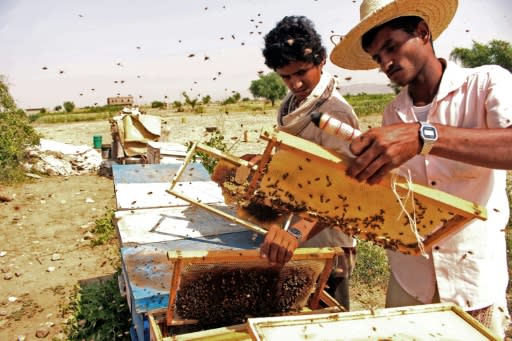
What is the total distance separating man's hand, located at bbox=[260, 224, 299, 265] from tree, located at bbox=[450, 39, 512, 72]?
64.8 m

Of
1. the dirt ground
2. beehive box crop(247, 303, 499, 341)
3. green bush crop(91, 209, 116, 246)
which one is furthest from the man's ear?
green bush crop(91, 209, 116, 246)

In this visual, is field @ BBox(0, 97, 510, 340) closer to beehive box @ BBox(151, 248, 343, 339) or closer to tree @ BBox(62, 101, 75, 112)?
beehive box @ BBox(151, 248, 343, 339)

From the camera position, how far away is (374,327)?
5.31 feet

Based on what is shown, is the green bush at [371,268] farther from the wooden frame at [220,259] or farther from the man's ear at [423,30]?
the man's ear at [423,30]

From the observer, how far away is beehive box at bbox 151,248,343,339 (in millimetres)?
2156

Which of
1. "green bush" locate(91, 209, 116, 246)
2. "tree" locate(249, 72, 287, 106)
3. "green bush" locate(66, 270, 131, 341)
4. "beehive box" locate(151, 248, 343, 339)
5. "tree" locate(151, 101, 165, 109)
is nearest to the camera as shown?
"beehive box" locate(151, 248, 343, 339)

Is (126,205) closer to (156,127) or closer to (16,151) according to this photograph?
(156,127)

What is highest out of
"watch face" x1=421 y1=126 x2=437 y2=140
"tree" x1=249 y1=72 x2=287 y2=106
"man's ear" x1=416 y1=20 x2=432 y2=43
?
"tree" x1=249 y1=72 x2=287 y2=106

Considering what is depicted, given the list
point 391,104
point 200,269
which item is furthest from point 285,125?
point 200,269

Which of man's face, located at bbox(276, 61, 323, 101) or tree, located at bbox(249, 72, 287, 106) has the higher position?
tree, located at bbox(249, 72, 287, 106)

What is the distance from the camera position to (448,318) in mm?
1739

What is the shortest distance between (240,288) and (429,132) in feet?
4.31

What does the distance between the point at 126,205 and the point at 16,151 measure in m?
9.17

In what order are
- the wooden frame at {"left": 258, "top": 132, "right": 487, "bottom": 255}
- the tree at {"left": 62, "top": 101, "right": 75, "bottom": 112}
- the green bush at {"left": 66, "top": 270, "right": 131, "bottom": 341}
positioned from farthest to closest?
1. the tree at {"left": 62, "top": 101, "right": 75, "bottom": 112}
2. the green bush at {"left": 66, "top": 270, "right": 131, "bottom": 341}
3. the wooden frame at {"left": 258, "top": 132, "right": 487, "bottom": 255}
